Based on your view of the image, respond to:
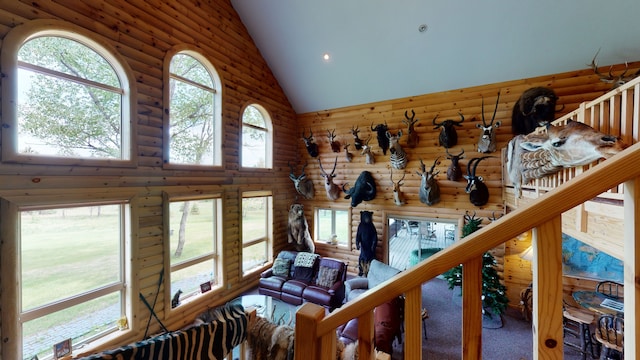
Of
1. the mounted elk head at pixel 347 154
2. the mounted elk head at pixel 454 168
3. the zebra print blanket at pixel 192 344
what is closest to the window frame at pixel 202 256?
the zebra print blanket at pixel 192 344

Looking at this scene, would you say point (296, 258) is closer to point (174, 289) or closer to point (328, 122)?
point (174, 289)

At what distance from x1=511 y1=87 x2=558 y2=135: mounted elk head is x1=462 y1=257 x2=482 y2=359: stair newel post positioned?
5.13 metres

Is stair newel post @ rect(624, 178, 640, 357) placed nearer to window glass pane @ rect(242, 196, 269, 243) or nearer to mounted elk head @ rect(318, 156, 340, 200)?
window glass pane @ rect(242, 196, 269, 243)

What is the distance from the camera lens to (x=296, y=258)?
18.1 feet

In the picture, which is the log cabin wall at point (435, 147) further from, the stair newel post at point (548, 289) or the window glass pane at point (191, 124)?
the stair newel post at point (548, 289)

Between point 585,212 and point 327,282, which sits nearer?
point 585,212

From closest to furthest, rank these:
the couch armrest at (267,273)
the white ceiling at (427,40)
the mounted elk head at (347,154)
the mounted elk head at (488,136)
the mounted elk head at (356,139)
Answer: the white ceiling at (427,40) → the mounted elk head at (488,136) → the couch armrest at (267,273) → the mounted elk head at (356,139) → the mounted elk head at (347,154)

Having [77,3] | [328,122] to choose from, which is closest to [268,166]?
[328,122]

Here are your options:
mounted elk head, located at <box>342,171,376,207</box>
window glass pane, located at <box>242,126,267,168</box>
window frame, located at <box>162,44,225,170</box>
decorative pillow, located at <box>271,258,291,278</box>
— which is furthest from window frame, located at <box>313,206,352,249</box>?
window frame, located at <box>162,44,225,170</box>

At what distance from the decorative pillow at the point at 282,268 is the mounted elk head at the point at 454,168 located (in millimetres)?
4182

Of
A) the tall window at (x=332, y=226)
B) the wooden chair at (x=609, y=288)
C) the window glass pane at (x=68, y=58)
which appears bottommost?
the wooden chair at (x=609, y=288)

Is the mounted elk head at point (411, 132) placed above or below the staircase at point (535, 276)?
above

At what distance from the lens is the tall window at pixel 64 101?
263 cm

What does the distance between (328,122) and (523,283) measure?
5752 millimetres
